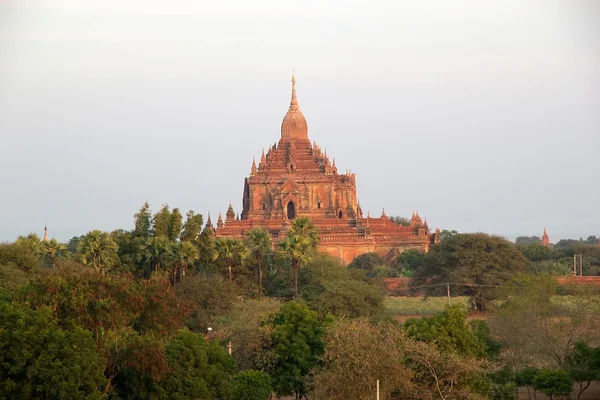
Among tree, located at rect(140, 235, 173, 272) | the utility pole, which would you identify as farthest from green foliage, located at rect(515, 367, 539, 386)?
the utility pole

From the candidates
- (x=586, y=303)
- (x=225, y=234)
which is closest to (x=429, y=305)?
(x=586, y=303)

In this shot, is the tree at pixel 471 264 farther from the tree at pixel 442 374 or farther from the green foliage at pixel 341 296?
the tree at pixel 442 374

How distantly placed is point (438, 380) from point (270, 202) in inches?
2613

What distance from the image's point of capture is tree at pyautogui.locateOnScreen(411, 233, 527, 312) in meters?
80.9

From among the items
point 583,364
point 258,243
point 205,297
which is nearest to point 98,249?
point 258,243

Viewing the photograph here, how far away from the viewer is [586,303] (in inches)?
2263

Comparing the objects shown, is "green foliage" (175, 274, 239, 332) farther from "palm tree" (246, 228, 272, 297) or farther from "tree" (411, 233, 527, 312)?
"tree" (411, 233, 527, 312)

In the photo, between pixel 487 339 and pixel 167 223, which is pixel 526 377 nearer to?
pixel 487 339

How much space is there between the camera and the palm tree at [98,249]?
2692 inches

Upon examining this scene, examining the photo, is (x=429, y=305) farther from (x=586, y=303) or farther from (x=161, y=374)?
(x=161, y=374)

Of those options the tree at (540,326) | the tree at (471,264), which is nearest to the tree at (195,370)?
the tree at (540,326)

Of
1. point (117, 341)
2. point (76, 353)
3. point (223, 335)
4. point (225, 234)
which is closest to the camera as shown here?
point (76, 353)

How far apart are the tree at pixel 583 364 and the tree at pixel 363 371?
8657mm

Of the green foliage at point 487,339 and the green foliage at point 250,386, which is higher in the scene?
the green foliage at point 487,339
